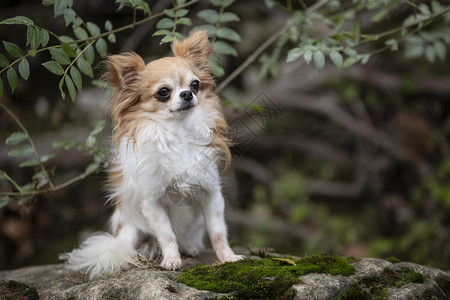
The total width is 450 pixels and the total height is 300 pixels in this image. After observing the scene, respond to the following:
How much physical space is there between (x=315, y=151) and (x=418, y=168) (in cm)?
163

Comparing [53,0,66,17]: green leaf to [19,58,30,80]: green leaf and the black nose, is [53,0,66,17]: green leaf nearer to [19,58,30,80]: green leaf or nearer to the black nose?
[19,58,30,80]: green leaf

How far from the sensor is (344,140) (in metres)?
7.56

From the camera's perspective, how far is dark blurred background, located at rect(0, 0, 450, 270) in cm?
617

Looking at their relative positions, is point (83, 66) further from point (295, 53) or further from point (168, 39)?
point (295, 53)

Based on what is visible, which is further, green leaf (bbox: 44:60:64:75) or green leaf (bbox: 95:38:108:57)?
green leaf (bbox: 95:38:108:57)

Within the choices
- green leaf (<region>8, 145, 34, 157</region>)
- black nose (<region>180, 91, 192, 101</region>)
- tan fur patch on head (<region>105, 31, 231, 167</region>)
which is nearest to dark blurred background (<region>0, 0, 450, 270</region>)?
green leaf (<region>8, 145, 34, 157</region>)

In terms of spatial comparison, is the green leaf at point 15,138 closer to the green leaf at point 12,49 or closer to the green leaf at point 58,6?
the green leaf at point 12,49

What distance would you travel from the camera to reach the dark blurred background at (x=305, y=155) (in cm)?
617

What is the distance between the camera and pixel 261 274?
276 cm

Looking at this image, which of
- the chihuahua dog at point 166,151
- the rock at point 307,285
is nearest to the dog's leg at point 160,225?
the chihuahua dog at point 166,151

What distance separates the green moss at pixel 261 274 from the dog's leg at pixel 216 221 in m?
0.31

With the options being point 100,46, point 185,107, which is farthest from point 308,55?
point 100,46

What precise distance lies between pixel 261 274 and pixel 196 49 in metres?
1.65

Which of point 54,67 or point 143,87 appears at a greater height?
point 54,67
